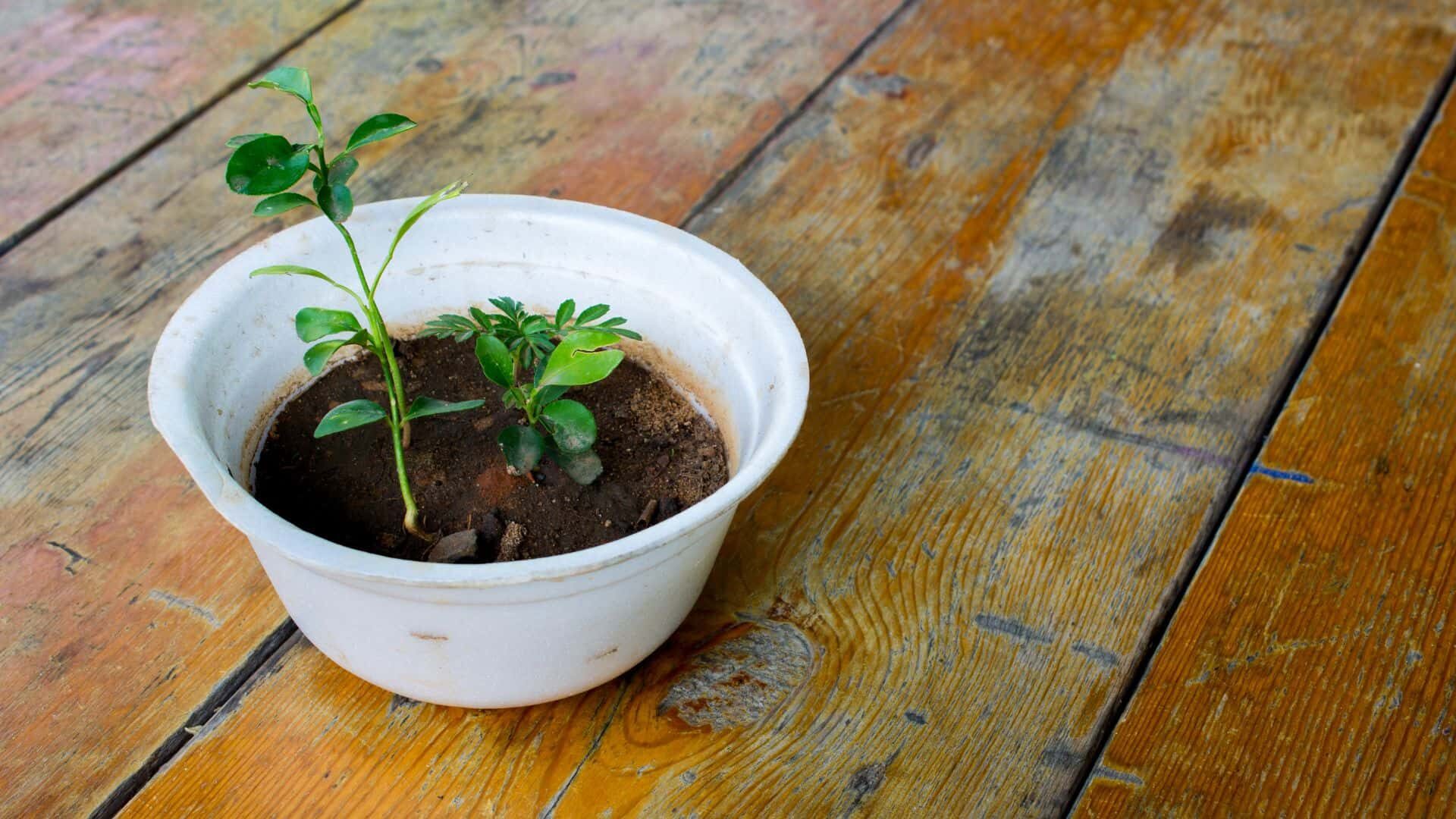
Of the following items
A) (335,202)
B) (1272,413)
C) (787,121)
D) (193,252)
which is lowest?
(1272,413)

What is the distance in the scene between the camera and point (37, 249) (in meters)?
1.17

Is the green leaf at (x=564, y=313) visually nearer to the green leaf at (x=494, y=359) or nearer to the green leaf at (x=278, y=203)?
the green leaf at (x=494, y=359)

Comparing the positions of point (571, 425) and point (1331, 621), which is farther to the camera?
point (1331, 621)

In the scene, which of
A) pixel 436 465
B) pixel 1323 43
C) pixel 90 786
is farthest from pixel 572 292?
pixel 1323 43

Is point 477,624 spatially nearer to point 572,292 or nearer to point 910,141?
point 572,292

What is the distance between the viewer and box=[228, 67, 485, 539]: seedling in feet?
2.28

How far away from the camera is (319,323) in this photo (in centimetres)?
74

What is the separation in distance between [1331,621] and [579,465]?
0.56m

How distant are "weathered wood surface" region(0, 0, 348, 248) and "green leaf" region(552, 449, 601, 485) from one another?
697 millimetres

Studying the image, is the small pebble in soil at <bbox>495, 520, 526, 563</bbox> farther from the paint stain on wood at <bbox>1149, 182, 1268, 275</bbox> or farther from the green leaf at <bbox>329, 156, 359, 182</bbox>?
the paint stain on wood at <bbox>1149, 182, 1268, 275</bbox>

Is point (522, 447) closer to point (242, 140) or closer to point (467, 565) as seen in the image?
point (467, 565)

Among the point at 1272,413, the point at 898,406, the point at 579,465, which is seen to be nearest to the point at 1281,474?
the point at 1272,413

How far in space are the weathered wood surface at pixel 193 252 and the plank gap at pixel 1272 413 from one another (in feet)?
A: 1.87

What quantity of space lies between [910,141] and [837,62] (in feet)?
0.55
